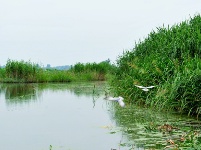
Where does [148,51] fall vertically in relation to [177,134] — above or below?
above

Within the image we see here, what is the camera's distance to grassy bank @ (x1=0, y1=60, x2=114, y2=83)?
59.4 ft

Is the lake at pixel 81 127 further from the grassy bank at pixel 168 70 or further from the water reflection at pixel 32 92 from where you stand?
the water reflection at pixel 32 92

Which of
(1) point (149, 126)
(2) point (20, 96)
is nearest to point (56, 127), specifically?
(1) point (149, 126)

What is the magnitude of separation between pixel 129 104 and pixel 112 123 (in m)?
2.19

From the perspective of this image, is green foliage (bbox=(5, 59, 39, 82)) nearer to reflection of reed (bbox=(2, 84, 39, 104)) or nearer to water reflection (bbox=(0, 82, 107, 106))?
water reflection (bbox=(0, 82, 107, 106))

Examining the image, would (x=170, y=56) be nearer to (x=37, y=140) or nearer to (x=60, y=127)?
(x=60, y=127)

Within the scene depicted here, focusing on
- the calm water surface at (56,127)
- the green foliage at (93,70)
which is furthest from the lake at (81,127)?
the green foliage at (93,70)

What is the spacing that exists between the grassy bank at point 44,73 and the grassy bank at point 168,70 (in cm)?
640

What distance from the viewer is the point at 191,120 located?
5848mm

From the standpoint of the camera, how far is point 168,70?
7062 millimetres

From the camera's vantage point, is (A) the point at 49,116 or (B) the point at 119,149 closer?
(B) the point at 119,149

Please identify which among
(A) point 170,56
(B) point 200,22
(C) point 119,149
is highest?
(B) point 200,22

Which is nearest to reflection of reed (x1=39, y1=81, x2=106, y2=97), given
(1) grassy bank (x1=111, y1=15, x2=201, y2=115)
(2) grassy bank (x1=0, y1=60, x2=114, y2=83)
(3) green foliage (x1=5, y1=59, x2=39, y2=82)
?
(2) grassy bank (x1=0, y1=60, x2=114, y2=83)

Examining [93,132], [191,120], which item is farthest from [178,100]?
[93,132]
